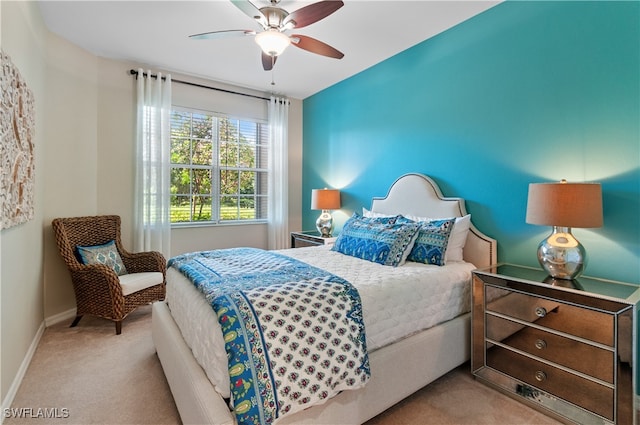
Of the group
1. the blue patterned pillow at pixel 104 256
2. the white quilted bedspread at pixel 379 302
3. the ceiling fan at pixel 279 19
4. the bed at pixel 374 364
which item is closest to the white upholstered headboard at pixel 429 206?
the bed at pixel 374 364

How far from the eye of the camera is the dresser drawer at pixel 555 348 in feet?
5.30

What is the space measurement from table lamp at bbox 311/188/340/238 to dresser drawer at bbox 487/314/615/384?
232 centimetres

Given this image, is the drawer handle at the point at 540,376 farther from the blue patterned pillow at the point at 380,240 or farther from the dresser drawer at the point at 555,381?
the blue patterned pillow at the point at 380,240

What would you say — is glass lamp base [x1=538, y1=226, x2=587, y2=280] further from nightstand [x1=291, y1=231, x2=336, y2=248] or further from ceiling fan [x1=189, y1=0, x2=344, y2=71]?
nightstand [x1=291, y1=231, x2=336, y2=248]

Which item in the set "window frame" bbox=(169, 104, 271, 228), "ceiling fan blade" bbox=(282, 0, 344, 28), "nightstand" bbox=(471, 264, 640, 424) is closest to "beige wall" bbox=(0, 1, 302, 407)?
"window frame" bbox=(169, 104, 271, 228)

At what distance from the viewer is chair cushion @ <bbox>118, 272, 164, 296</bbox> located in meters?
2.87

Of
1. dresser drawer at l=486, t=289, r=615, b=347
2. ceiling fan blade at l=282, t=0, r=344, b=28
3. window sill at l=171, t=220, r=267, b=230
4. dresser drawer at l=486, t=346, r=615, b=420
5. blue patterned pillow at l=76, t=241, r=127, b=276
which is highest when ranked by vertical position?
ceiling fan blade at l=282, t=0, r=344, b=28

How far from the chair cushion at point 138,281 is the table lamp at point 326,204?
1974 millimetres

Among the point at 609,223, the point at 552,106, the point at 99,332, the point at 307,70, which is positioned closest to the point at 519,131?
the point at 552,106

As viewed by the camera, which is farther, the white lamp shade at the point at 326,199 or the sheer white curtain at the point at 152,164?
the white lamp shade at the point at 326,199

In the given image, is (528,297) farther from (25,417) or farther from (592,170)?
(25,417)

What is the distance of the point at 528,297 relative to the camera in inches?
75.0

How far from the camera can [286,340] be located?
1381 mm

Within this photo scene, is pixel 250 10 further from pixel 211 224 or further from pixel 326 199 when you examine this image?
pixel 211 224
